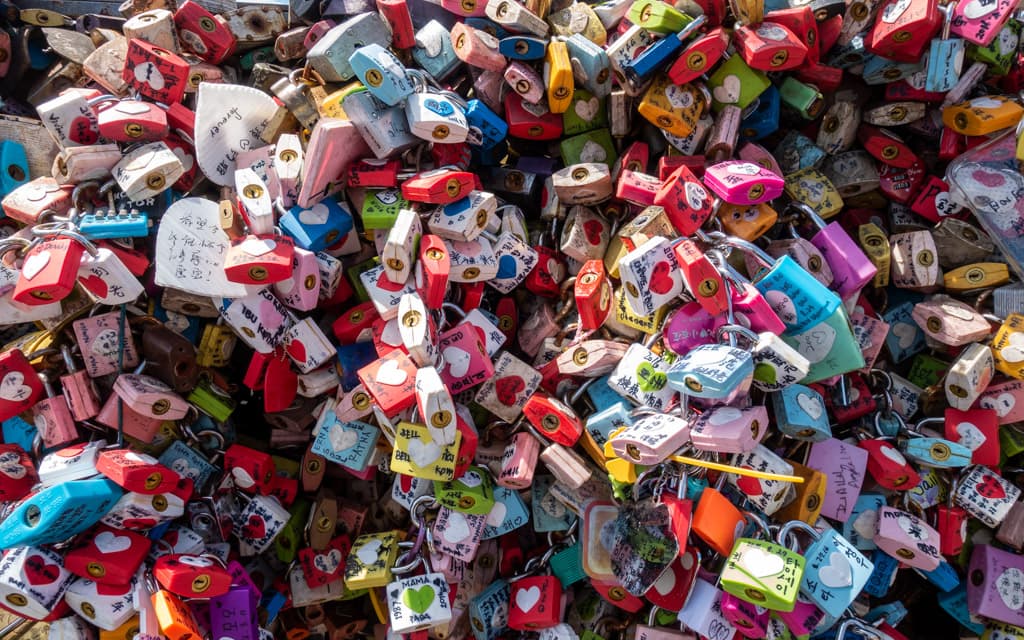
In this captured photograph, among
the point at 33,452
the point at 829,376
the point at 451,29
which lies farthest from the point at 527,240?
the point at 33,452

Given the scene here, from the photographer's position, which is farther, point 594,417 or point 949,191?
point 949,191

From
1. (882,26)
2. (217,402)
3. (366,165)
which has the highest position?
(882,26)

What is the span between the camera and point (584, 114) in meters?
3.09

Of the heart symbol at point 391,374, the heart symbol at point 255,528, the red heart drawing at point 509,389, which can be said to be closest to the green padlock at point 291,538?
the heart symbol at point 255,528

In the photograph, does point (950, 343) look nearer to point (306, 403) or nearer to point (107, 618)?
point (306, 403)

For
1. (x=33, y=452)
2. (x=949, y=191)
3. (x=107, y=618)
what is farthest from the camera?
(x=949, y=191)

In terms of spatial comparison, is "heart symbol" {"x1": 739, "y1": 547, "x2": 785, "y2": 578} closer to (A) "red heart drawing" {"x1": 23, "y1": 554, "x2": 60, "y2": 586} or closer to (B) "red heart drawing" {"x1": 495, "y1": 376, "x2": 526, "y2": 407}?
(B) "red heart drawing" {"x1": 495, "y1": 376, "x2": 526, "y2": 407}

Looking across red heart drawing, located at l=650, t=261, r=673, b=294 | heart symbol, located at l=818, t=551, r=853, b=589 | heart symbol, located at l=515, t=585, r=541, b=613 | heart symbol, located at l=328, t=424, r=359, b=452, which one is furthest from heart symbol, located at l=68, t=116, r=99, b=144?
heart symbol, located at l=818, t=551, r=853, b=589

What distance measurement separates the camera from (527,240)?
10.2 feet

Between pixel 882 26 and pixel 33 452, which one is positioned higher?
pixel 882 26

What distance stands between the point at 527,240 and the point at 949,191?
1436mm

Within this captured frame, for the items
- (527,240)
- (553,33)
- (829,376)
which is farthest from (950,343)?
(553,33)

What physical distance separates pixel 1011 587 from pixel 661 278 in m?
1.56

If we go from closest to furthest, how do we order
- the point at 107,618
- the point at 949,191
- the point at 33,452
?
1. the point at 107,618
2. the point at 33,452
3. the point at 949,191
